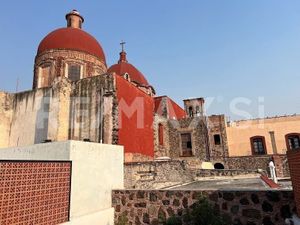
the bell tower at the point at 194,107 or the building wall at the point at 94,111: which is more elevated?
the bell tower at the point at 194,107

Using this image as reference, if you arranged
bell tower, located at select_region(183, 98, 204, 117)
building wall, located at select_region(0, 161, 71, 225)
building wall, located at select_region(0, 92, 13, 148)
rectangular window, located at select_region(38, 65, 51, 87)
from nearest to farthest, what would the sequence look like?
building wall, located at select_region(0, 161, 71, 225) → building wall, located at select_region(0, 92, 13, 148) → rectangular window, located at select_region(38, 65, 51, 87) → bell tower, located at select_region(183, 98, 204, 117)

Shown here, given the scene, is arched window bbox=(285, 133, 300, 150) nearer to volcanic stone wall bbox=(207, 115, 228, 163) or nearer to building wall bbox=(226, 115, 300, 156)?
building wall bbox=(226, 115, 300, 156)

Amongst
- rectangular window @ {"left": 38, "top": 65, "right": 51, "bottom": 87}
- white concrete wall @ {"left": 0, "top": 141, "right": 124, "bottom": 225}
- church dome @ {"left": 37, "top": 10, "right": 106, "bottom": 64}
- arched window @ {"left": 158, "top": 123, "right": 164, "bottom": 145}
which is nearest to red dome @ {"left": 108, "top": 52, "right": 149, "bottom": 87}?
church dome @ {"left": 37, "top": 10, "right": 106, "bottom": 64}

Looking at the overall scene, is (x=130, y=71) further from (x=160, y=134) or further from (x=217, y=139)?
(x=217, y=139)

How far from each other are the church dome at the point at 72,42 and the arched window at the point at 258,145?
15260 mm

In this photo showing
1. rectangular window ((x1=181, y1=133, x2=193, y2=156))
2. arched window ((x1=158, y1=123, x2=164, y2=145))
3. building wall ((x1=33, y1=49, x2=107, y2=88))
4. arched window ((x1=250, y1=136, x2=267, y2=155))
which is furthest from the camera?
rectangular window ((x1=181, y1=133, x2=193, y2=156))

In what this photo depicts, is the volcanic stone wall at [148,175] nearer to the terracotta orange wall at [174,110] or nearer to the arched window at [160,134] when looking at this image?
the arched window at [160,134]

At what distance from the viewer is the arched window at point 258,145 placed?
2186 cm

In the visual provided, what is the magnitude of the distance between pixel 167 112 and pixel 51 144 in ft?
58.5

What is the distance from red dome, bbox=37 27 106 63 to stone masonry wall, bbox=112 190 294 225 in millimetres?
15315

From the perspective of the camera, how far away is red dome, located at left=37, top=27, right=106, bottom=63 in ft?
62.7

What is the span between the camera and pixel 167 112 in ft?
75.9

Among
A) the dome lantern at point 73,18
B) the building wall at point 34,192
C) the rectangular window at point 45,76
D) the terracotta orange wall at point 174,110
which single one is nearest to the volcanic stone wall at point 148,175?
the building wall at point 34,192

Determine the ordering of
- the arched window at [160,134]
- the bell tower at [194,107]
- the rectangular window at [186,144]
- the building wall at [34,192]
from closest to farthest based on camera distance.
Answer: the building wall at [34,192], the arched window at [160,134], the rectangular window at [186,144], the bell tower at [194,107]
